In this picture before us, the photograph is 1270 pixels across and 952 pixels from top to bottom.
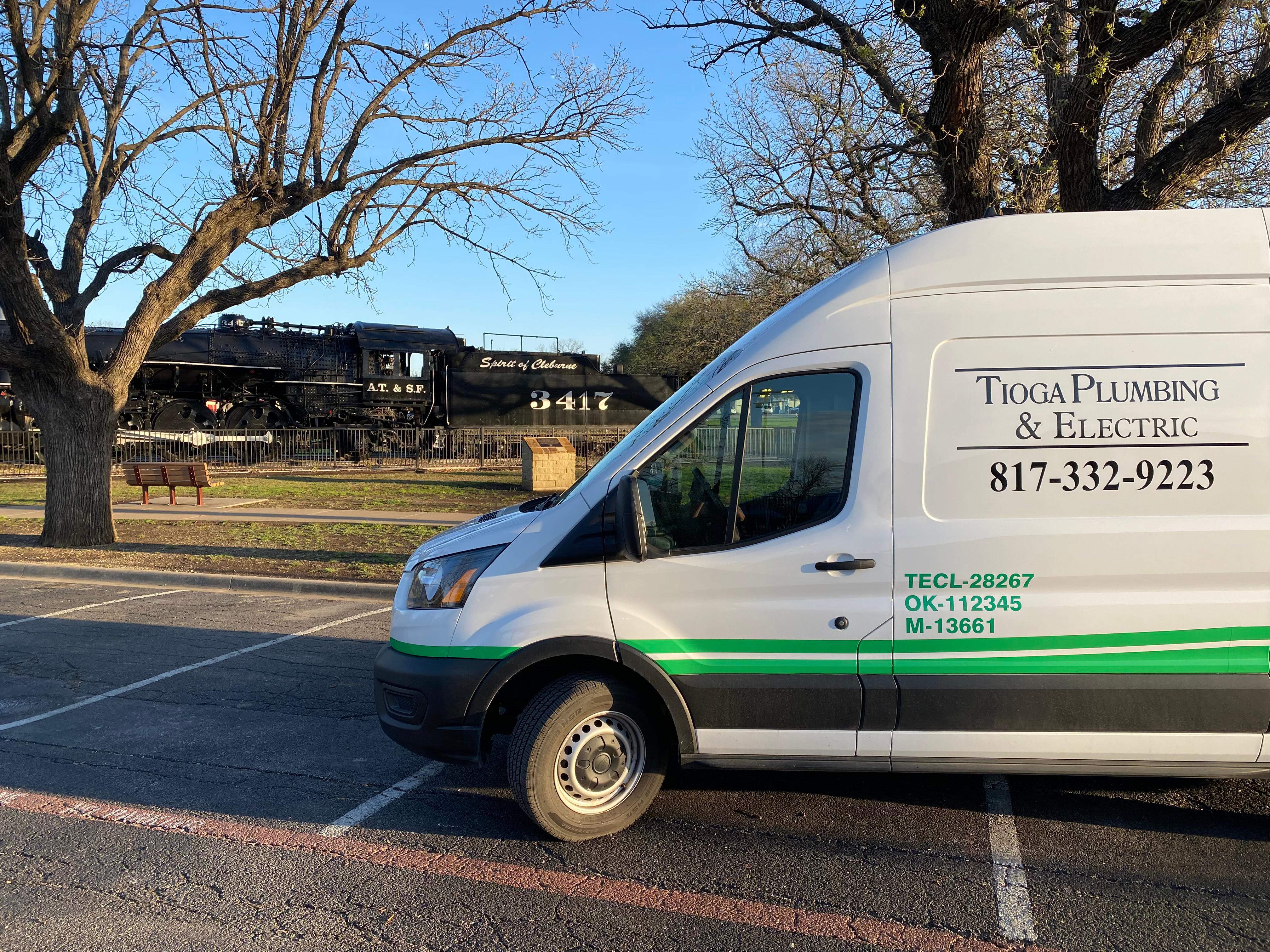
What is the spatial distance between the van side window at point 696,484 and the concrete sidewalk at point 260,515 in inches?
388

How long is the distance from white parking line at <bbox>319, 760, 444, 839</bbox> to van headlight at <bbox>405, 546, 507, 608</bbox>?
2.54 feet

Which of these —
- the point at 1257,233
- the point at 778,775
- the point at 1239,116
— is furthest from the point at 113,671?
the point at 1239,116

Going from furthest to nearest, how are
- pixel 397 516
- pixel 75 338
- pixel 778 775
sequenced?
pixel 397 516 < pixel 75 338 < pixel 778 775

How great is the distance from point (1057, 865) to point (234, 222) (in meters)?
11.4

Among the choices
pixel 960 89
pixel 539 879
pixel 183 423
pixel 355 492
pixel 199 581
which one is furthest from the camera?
pixel 183 423

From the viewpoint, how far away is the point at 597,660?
11.9 feet

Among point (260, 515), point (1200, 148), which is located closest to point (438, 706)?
point (1200, 148)

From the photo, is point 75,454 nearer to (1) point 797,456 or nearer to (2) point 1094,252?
(1) point 797,456

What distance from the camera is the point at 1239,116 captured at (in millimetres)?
7215

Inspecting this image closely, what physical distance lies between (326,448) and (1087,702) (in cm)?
2346

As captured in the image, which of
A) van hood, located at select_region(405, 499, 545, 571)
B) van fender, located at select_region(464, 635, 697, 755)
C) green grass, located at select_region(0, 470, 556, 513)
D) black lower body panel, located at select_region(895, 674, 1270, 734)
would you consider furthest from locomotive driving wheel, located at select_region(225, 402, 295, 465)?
black lower body panel, located at select_region(895, 674, 1270, 734)

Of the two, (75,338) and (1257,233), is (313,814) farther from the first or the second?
(75,338)

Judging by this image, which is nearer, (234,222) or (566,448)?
(234,222)

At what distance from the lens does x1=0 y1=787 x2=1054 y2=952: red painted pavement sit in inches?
116
